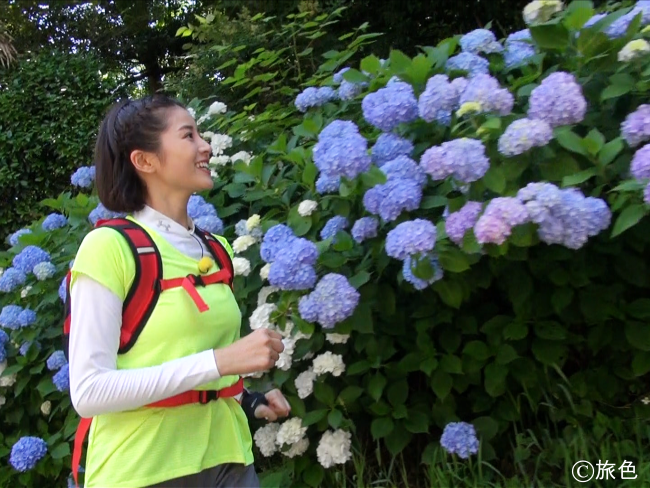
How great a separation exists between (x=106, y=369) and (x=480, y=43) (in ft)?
5.97

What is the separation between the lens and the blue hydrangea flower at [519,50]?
8.09ft

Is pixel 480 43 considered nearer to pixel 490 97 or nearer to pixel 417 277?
pixel 490 97

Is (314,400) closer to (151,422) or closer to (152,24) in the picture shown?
(151,422)

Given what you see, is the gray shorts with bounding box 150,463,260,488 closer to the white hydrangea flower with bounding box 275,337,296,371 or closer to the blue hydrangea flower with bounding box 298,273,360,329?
the blue hydrangea flower with bounding box 298,273,360,329

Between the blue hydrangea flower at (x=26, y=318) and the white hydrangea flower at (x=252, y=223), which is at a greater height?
the white hydrangea flower at (x=252, y=223)

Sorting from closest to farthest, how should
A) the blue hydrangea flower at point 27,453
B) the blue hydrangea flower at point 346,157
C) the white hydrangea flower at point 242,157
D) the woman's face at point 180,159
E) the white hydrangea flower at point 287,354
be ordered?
the woman's face at point 180,159 → the blue hydrangea flower at point 346,157 → the white hydrangea flower at point 287,354 → the blue hydrangea flower at point 27,453 → the white hydrangea flower at point 242,157

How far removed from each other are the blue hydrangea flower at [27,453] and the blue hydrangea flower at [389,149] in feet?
5.84

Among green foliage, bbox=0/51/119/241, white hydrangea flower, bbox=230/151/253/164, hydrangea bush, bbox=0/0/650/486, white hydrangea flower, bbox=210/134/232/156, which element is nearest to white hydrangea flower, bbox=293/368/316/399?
hydrangea bush, bbox=0/0/650/486

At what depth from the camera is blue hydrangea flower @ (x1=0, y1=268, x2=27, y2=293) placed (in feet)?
9.98

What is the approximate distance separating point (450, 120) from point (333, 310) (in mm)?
743

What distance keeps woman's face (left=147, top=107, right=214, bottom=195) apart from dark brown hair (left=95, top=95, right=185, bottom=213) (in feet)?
0.07


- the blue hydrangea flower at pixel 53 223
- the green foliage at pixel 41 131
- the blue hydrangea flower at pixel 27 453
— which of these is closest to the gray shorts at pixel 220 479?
the blue hydrangea flower at pixel 27 453

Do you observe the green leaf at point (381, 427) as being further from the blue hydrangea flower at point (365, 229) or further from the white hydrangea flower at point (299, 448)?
the blue hydrangea flower at point (365, 229)

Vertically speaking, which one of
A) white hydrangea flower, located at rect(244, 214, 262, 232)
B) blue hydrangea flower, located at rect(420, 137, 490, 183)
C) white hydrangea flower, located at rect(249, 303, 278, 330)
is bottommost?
white hydrangea flower, located at rect(249, 303, 278, 330)
